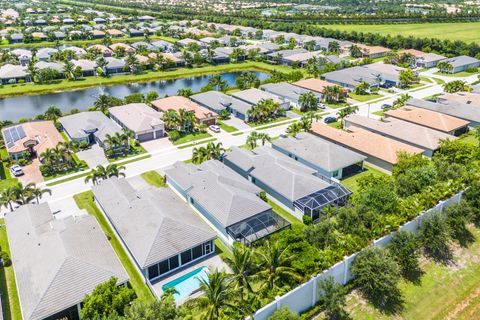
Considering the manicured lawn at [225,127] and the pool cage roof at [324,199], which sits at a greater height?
the pool cage roof at [324,199]

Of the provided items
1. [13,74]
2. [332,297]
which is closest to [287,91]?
[332,297]

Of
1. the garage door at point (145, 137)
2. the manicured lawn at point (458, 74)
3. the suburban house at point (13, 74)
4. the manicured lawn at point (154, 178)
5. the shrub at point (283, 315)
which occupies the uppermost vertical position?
the suburban house at point (13, 74)

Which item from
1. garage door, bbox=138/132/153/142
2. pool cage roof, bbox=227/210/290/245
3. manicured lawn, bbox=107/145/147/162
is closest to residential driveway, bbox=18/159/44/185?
manicured lawn, bbox=107/145/147/162

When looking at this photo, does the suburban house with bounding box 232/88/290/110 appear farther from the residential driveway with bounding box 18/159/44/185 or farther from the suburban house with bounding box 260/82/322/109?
the residential driveway with bounding box 18/159/44/185

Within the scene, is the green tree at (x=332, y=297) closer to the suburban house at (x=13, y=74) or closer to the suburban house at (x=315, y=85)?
the suburban house at (x=315, y=85)

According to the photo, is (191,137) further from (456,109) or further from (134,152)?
(456,109)

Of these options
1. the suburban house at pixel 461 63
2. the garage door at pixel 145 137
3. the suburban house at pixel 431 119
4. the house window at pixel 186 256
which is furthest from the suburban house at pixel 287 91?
the house window at pixel 186 256

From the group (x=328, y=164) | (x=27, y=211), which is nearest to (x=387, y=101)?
(x=328, y=164)
